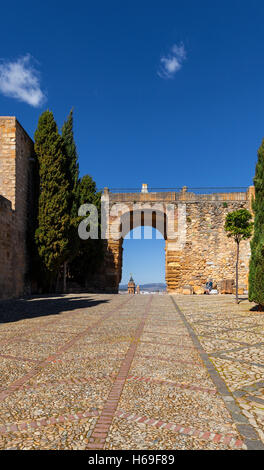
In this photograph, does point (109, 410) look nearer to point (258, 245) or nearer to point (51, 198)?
point (258, 245)

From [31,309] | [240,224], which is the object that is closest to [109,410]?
[31,309]

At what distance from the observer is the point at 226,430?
1.90 meters

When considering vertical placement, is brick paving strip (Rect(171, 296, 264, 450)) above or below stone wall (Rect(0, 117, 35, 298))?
below

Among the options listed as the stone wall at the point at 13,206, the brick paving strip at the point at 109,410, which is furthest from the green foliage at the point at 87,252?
the brick paving strip at the point at 109,410

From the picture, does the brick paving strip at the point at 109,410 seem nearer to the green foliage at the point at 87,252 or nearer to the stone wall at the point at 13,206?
the stone wall at the point at 13,206

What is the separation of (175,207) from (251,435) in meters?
17.8

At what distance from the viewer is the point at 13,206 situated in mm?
12922

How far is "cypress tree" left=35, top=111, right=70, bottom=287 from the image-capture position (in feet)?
47.1

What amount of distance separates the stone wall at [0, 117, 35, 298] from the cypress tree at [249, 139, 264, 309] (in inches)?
350

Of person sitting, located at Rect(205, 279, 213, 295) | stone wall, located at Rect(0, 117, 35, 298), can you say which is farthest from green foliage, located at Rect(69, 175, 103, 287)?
person sitting, located at Rect(205, 279, 213, 295)

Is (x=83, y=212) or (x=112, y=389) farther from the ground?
(x=83, y=212)

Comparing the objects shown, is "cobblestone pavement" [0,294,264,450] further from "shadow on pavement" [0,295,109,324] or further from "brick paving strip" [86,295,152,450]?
"shadow on pavement" [0,295,109,324]
